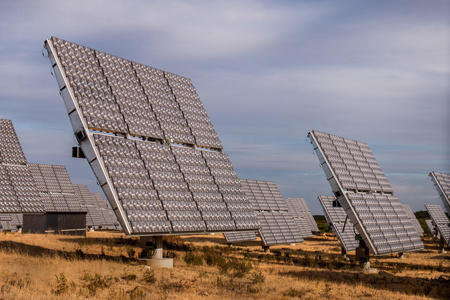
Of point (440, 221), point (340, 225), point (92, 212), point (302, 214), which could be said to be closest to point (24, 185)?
point (340, 225)

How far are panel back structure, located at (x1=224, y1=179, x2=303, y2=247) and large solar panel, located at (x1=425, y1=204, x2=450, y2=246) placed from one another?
1454 cm

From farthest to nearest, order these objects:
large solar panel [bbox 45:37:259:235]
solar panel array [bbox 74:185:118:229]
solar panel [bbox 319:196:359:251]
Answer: solar panel array [bbox 74:185:118:229]
solar panel [bbox 319:196:359:251]
large solar panel [bbox 45:37:259:235]

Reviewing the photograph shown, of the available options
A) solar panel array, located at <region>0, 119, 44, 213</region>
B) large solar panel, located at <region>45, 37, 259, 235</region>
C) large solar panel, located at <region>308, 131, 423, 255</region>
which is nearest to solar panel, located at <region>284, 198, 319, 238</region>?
large solar panel, located at <region>308, 131, 423, 255</region>

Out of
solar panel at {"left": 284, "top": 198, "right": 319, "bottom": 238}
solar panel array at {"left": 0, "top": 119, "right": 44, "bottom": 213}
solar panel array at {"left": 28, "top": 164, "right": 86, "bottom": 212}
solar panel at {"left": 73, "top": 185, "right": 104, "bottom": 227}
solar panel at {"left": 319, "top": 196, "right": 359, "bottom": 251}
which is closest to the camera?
solar panel array at {"left": 0, "top": 119, "right": 44, "bottom": 213}

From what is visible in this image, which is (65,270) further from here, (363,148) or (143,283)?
(363,148)

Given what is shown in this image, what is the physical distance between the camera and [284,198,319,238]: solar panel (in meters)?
49.6

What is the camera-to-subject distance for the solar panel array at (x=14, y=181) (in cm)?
2217

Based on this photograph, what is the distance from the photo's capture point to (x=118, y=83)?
18.4 m

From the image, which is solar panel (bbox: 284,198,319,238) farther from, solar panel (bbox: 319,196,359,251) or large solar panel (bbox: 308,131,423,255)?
large solar panel (bbox: 308,131,423,255)

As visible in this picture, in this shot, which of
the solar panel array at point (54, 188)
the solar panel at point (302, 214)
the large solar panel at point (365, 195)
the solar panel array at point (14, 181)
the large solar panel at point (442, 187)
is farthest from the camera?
the solar panel at point (302, 214)

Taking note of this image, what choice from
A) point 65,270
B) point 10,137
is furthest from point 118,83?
point 10,137

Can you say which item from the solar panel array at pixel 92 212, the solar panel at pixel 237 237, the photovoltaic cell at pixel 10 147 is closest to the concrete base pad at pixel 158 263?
Result: the photovoltaic cell at pixel 10 147

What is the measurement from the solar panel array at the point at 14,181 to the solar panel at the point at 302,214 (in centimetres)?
3022

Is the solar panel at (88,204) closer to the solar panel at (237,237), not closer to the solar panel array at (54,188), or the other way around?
the solar panel array at (54,188)
